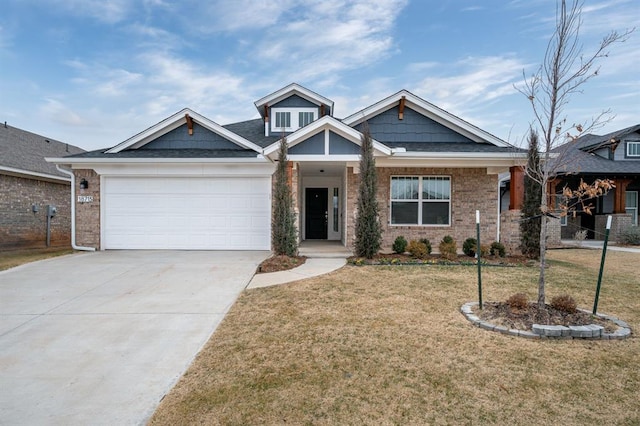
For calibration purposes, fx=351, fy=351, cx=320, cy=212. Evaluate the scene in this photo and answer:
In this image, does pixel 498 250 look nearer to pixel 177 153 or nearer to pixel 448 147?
pixel 448 147

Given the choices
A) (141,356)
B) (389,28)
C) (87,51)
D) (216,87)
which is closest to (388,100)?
(389,28)

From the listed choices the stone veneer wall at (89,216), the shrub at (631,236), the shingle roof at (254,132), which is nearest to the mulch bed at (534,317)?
the shingle roof at (254,132)

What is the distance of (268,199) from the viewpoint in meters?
11.2

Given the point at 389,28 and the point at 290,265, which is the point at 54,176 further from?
the point at 389,28

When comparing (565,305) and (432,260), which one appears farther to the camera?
(432,260)

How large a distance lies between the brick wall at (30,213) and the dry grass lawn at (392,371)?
41.5 feet

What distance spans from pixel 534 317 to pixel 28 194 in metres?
17.3

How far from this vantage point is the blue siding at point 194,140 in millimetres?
12375

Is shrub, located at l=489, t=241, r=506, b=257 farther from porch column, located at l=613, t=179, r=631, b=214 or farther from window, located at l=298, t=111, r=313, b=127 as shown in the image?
porch column, located at l=613, t=179, r=631, b=214

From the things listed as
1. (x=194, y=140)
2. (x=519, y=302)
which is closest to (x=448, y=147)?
(x=519, y=302)

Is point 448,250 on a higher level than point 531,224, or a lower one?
lower

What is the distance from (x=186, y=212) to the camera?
11336 millimetres

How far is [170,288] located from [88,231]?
22.3ft

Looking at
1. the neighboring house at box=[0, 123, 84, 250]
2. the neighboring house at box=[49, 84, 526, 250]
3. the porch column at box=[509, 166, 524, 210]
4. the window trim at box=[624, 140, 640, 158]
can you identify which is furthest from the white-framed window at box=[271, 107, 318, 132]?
the window trim at box=[624, 140, 640, 158]
